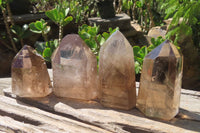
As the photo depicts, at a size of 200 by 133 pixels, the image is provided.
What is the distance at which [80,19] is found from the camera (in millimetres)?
3445

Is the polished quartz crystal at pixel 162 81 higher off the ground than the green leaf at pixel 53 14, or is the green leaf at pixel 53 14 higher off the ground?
the green leaf at pixel 53 14

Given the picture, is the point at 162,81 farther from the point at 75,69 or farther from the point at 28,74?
the point at 28,74

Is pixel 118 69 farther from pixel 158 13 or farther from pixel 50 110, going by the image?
pixel 158 13

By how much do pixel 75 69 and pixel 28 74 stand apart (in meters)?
0.24

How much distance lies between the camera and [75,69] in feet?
3.22

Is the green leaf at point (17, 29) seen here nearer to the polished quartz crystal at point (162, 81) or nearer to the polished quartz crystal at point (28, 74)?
the polished quartz crystal at point (28, 74)

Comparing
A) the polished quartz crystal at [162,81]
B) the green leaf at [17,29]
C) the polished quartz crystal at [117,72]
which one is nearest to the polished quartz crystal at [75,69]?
the polished quartz crystal at [117,72]

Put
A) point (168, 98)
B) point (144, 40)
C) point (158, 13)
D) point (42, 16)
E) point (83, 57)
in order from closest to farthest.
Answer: point (168, 98) < point (83, 57) < point (42, 16) < point (144, 40) < point (158, 13)

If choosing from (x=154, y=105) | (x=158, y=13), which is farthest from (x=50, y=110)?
(x=158, y=13)

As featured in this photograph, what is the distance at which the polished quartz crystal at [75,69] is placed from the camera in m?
0.97

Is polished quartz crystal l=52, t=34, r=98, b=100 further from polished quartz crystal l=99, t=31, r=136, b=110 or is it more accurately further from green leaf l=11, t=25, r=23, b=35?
green leaf l=11, t=25, r=23, b=35

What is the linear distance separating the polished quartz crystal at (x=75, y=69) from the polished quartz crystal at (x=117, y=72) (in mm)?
66

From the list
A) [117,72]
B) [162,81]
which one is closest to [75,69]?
[117,72]

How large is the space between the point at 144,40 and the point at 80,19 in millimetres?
1080
